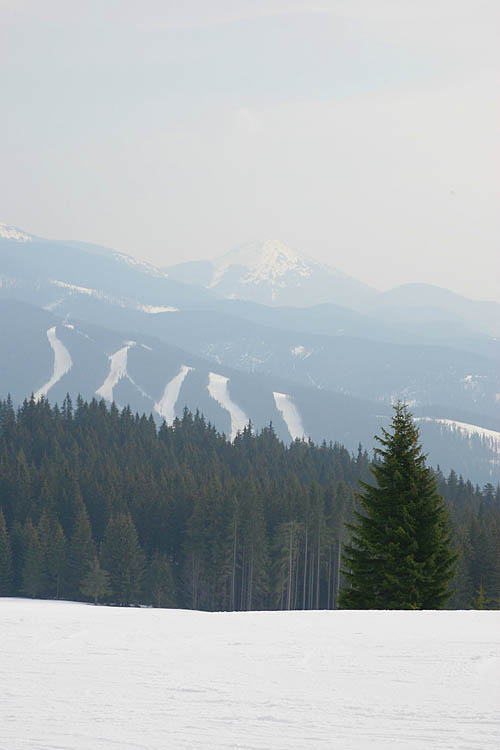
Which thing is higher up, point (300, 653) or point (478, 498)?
point (478, 498)

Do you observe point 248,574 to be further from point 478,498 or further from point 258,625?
point 258,625

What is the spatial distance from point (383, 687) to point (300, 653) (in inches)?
88.8

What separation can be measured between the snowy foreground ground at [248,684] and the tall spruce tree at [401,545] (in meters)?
11.4

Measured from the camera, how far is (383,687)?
440 inches

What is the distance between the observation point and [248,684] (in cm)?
1131

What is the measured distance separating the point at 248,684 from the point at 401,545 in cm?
1774

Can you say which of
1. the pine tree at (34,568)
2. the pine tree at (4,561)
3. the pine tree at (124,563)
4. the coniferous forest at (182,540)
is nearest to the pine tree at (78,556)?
the coniferous forest at (182,540)

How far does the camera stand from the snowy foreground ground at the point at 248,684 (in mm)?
9344

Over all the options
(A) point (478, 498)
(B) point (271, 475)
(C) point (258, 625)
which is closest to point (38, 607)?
(C) point (258, 625)

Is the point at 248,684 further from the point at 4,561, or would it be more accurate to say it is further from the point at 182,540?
the point at 182,540

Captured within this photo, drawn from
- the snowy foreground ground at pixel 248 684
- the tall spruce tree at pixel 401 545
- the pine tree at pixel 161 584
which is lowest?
the pine tree at pixel 161 584

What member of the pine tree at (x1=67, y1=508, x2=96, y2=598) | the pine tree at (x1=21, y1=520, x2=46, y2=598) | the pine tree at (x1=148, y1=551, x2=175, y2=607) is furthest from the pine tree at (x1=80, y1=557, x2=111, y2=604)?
the pine tree at (x1=148, y1=551, x2=175, y2=607)

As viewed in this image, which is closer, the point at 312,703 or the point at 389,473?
the point at 312,703

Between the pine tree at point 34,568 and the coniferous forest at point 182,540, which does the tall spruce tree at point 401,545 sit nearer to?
the coniferous forest at point 182,540
